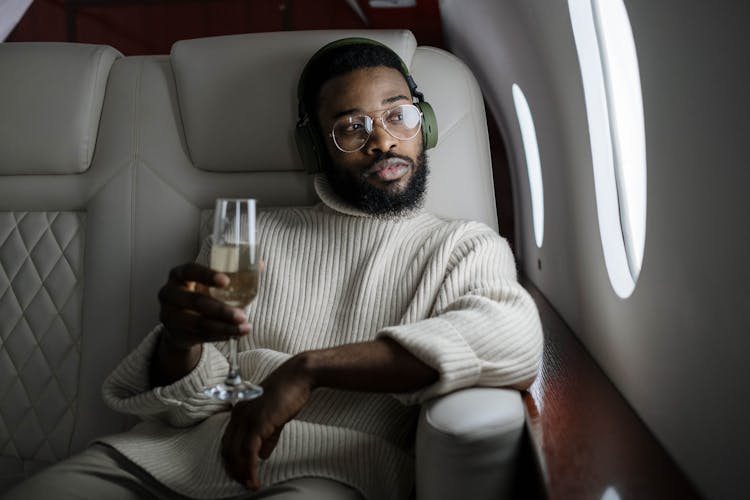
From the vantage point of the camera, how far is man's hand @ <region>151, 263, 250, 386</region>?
3.55ft

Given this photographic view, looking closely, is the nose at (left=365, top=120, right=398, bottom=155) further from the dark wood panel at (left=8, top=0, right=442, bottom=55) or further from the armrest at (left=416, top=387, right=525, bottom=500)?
the dark wood panel at (left=8, top=0, right=442, bottom=55)

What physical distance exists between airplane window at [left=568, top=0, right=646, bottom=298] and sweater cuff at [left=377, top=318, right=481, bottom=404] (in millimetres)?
382

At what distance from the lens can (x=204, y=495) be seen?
1309 millimetres

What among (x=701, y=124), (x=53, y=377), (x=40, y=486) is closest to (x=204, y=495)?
(x=40, y=486)

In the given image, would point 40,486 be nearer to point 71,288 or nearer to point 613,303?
point 71,288

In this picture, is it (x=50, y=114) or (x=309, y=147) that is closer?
(x=309, y=147)

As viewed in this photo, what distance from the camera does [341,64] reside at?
167 cm

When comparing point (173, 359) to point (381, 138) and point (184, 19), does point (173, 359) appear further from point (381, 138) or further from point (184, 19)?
point (184, 19)

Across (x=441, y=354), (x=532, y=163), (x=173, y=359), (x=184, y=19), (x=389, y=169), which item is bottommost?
(x=173, y=359)

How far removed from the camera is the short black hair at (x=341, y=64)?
167 centimetres

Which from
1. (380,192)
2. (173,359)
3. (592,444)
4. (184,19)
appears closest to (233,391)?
(173,359)

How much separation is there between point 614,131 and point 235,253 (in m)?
0.82

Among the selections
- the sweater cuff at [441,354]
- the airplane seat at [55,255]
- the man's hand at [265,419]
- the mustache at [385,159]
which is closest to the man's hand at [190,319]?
the man's hand at [265,419]

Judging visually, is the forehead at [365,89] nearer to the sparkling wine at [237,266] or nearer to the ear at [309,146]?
the ear at [309,146]
